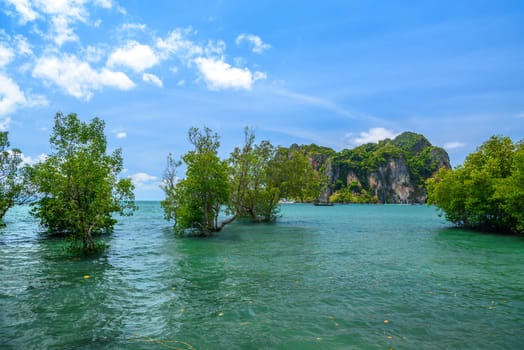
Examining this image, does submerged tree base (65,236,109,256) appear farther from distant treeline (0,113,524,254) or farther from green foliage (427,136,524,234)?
green foliage (427,136,524,234)

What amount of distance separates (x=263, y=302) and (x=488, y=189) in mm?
33361

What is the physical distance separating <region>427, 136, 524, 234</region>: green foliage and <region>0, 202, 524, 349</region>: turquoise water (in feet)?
41.1

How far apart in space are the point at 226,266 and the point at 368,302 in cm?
869

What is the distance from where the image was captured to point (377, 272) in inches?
637

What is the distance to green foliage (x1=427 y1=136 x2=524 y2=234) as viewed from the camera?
31031 millimetres

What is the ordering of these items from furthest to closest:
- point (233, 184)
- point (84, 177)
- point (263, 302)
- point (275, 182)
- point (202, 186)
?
point (275, 182)
point (233, 184)
point (202, 186)
point (84, 177)
point (263, 302)

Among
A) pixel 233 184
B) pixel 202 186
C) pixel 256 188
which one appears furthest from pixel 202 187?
pixel 256 188

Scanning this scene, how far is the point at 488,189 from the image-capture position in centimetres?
3462

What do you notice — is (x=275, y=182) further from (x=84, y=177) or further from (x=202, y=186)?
(x=84, y=177)

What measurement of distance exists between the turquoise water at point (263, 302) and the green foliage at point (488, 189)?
12.5 metres

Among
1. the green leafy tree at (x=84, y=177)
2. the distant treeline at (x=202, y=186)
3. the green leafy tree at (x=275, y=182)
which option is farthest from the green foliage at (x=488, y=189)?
the green leafy tree at (x=84, y=177)

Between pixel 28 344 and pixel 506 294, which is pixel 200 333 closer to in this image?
pixel 28 344

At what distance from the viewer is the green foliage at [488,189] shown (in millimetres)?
31031

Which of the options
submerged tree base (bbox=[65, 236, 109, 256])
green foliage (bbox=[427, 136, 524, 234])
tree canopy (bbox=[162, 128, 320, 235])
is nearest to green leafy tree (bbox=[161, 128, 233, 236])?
tree canopy (bbox=[162, 128, 320, 235])
